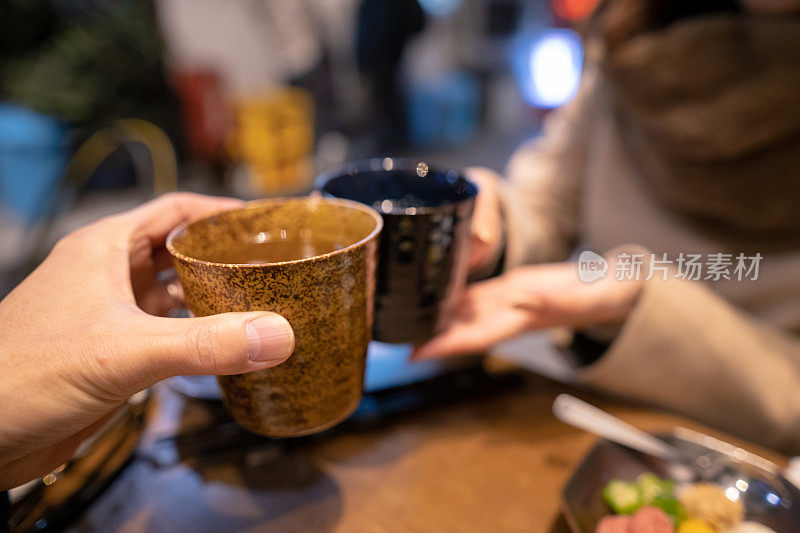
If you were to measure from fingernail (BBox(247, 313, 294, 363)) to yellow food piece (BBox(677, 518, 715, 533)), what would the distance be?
→ 1.32 ft

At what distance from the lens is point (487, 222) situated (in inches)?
32.0

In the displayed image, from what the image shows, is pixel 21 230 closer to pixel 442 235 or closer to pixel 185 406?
pixel 185 406

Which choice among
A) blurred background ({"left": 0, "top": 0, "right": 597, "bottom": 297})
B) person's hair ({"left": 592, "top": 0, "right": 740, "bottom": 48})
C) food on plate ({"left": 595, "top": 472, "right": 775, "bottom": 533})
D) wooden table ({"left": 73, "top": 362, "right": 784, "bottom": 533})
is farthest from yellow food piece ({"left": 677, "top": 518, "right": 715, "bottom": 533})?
blurred background ({"left": 0, "top": 0, "right": 597, "bottom": 297})

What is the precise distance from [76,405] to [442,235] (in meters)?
0.35

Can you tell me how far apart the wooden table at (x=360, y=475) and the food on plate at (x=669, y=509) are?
0.21 feet

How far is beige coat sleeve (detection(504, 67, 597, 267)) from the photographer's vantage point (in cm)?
106

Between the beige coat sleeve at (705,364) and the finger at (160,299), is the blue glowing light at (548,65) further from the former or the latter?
the finger at (160,299)

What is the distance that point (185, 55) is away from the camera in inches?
161

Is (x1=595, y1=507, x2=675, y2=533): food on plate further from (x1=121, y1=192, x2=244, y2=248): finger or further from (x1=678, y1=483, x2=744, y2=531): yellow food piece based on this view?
(x1=121, y1=192, x2=244, y2=248): finger

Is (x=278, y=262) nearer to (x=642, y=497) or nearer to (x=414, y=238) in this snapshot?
(x=414, y=238)

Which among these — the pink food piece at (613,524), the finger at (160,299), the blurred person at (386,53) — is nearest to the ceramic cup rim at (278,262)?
the finger at (160,299)

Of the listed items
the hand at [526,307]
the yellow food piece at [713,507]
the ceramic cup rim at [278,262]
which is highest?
the ceramic cup rim at [278,262]

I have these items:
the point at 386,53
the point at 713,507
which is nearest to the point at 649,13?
the point at 713,507

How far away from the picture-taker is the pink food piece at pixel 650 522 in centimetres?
41
